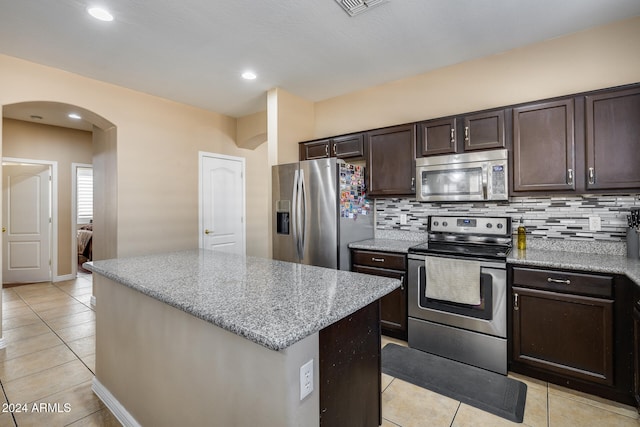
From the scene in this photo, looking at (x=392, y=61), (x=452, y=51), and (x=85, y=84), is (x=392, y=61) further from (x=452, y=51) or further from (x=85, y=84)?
(x=85, y=84)

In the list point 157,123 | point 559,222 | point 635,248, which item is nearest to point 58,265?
point 157,123

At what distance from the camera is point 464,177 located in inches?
107

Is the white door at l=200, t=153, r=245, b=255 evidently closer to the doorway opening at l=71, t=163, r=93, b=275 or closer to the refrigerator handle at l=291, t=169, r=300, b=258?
the refrigerator handle at l=291, t=169, r=300, b=258

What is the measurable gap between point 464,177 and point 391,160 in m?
0.73

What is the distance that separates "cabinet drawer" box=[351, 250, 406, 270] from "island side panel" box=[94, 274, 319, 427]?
1.89 metres

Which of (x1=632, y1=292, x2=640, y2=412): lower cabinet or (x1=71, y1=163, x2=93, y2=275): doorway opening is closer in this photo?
(x1=632, y1=292, x2=640, y2=412): lower cabinet

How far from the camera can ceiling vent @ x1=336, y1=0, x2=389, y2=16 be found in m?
2.06

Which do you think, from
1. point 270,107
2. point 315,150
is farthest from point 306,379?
point 270,107

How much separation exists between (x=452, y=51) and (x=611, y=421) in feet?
9.54

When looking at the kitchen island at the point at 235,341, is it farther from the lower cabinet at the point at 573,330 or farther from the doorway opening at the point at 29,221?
the doorway opening at the point at 29,221

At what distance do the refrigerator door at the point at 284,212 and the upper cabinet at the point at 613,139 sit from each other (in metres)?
2.47

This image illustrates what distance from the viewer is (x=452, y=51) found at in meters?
2.74

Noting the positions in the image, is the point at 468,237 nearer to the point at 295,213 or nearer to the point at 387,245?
the point at 387,245

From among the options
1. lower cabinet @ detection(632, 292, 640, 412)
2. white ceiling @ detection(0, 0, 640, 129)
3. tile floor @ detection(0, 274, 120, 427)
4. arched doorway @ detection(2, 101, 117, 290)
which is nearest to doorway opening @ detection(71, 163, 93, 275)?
arched doorway @ detection(2, 101, 117, 290)
